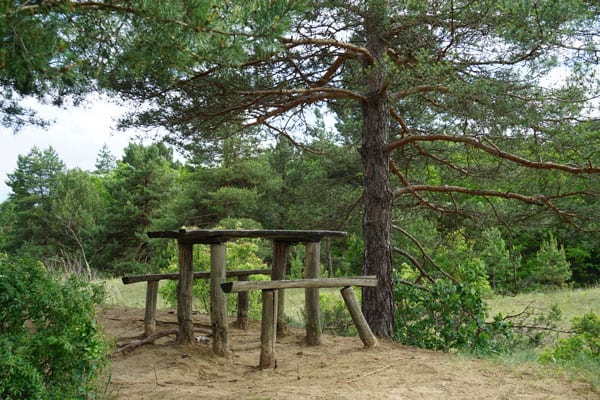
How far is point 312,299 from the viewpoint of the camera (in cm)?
669

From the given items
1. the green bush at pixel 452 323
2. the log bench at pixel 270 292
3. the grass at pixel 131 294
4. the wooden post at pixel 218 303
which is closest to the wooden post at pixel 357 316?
the log bench at pixel 270 292

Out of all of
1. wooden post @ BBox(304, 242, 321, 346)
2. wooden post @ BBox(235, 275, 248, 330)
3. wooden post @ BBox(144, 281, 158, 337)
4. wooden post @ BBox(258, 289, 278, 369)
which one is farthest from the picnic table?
wooden post @ BBox(235, 275, 248, 330)

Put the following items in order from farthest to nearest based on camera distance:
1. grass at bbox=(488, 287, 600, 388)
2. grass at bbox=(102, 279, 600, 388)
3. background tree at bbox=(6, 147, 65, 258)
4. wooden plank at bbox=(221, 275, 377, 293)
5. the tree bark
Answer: background tree at bbox=(6, 147, 65, 258) < grass at bbox=(102, 279, 600, 388) < grass at bbox=(488, 287, 600, 388) < the tree bark < wooden plank at bbox=(221, 275, 377, 293)

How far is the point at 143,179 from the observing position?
2648 cm

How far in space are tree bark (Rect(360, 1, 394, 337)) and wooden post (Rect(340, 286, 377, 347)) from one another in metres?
0.73

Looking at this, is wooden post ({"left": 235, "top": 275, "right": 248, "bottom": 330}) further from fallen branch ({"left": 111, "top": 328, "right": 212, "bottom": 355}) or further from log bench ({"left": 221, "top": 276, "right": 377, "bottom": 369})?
log bench ({"left": 221, "top": 276, "right": 377, "bottom": 369})

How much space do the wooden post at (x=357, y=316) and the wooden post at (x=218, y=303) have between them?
1344 mm

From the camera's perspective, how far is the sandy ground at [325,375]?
4.57 m

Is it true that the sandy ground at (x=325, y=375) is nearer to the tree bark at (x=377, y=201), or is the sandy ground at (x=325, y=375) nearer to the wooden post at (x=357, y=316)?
the wooden post at (x=357, y=316)

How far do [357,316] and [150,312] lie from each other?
2.54 meters

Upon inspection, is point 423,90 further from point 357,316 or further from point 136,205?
point 136,205

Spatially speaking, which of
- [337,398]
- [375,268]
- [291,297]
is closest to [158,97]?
[375,268]

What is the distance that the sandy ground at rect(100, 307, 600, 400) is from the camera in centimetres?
457

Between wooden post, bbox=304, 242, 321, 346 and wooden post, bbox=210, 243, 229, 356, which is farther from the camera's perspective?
wooden post, bbox=304, 242, 321, 346
